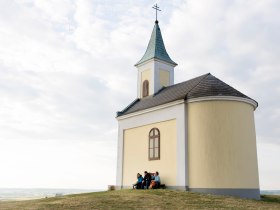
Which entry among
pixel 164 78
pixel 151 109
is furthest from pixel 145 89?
pixel 151 109

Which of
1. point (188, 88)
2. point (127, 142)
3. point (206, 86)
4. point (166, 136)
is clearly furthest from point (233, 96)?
point (127, 142)

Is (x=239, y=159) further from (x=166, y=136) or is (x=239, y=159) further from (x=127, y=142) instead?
(x=127, y=142)

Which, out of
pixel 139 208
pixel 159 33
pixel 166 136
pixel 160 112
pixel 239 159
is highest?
pixel 159 33

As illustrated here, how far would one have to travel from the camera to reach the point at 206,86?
2098 cm

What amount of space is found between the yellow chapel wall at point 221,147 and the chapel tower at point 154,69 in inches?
300

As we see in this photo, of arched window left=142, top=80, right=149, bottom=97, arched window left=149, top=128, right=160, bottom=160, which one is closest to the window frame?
arched window left=142, top=80, right=149, bottom=97

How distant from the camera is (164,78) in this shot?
28.3 metres

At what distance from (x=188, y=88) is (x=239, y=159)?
550 centimetres

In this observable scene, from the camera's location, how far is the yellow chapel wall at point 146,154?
2112cm

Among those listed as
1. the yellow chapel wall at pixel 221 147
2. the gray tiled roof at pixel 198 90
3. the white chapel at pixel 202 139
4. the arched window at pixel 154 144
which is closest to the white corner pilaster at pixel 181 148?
the white chapel at pixel 202 139

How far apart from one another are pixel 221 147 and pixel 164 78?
405 inches

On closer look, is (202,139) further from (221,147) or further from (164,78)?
(164,78)

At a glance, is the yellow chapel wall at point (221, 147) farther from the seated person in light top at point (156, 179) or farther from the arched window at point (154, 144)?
the arched window at point (154, 144)

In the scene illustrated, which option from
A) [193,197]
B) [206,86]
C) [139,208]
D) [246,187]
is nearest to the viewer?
[139,208]
